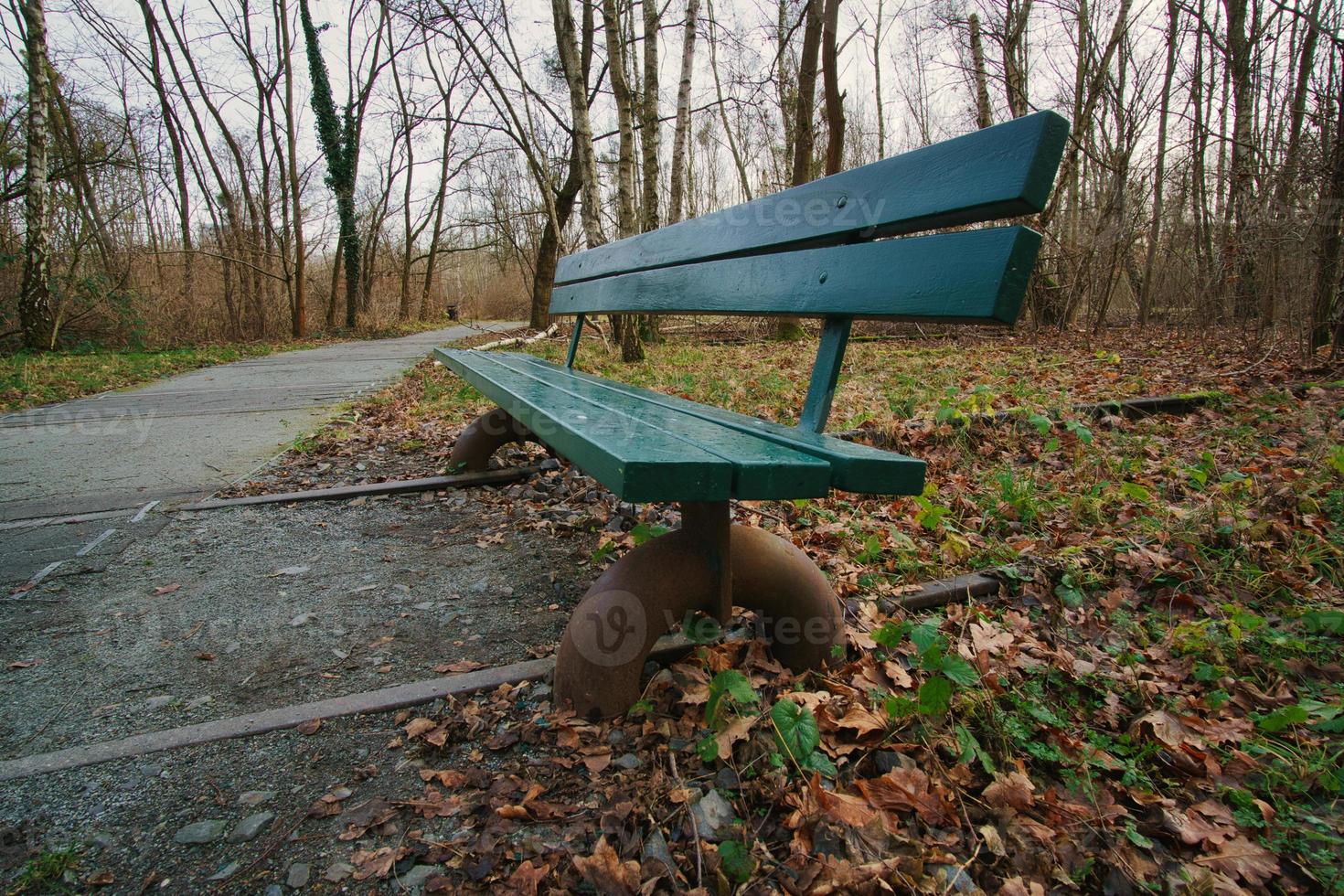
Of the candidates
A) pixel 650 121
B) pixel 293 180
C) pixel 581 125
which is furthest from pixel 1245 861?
pixel 293 180

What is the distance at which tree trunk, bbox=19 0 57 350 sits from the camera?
8.70 metres

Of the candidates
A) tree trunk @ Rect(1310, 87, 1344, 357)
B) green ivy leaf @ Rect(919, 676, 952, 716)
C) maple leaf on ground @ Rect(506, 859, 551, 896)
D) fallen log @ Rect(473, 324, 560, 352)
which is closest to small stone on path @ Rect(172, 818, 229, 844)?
maple leaf on ground @ Rect(506, 859, 551, 896)

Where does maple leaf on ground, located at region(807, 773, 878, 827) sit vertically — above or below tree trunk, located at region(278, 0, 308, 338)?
below

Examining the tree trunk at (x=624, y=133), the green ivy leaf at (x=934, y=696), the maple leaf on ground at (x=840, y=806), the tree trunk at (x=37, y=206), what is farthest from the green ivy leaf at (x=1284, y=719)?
the tree trunk at (x=37, y=206)

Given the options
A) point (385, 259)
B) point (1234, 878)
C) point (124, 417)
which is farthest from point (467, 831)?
point (385, 259)

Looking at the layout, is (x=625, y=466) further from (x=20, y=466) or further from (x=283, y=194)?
(x=283, y=194)

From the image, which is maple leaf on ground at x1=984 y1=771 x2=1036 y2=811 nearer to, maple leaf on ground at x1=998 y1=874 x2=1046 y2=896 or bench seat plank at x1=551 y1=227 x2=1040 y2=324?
maple leaf on ground at x1=998 y1=874 x2=1046 y2=896

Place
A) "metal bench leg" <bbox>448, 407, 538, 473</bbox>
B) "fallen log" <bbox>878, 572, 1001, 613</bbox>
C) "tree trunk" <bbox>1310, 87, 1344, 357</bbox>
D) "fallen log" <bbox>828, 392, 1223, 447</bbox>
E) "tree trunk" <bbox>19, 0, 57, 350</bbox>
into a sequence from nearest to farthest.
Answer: "fallen log" <bbox>878, 572, 1001, 613</bbox>, "fallen log" <bbox>828, 392, 1223, 447</bbox>, "metal bench leg" <bbox>448, 407, 538, 473</bbox>, "tree trunk" <bbox>1310, 87, 1344, 357</bbox>, "tree trunk" <bbox>19, 0, 57, 350</bbox>

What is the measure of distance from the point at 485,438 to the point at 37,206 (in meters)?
9.95

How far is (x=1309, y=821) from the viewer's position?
3.59 ft

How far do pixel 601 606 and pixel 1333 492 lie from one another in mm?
2424

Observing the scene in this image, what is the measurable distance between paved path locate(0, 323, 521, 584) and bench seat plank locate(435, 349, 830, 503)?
2.02 metres

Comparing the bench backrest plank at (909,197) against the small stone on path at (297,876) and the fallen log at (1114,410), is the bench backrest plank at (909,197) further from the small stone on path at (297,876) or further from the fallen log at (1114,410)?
the small stone on path at (297,876)

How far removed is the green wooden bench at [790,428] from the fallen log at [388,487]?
1289mm
